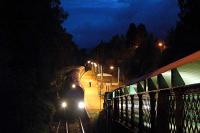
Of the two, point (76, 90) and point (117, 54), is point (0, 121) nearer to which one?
point (76, 90)

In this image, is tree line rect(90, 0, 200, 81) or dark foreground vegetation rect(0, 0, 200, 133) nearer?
dark foreground vegetation rect(0, 0, 200, 133)

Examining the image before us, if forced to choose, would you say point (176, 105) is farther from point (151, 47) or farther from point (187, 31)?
point (151, 47)

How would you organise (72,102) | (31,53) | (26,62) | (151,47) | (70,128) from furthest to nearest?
1. (151,47)
2. (72,102)
3. (70,128)
4. (31,53)
5. (26,62)

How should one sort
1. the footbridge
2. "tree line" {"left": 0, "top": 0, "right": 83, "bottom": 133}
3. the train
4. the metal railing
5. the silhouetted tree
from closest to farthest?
the metal railing → the footbridge → "tree line" {"left": 0, "top": 0, "right": 83, "bottom": 133} → the silhouetted tree → the train

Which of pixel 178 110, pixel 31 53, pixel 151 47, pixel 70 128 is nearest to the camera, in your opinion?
pixel 178 110

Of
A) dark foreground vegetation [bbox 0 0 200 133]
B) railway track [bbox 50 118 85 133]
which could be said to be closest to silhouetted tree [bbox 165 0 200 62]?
dark foreground vegetation [bbox 0 0 200 133]

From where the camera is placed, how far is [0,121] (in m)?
24.6

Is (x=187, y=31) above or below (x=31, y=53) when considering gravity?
above

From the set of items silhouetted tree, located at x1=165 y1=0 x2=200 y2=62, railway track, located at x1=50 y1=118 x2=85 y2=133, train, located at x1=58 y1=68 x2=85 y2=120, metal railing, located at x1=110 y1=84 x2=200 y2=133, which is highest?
silhouetted tree, located at x1=165 y1=0 x2=200 y2=62

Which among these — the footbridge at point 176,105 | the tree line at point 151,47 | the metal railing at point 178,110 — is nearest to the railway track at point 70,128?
the tree line at point 151,47

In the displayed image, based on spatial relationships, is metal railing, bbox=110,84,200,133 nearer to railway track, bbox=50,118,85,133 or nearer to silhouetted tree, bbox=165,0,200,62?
railway track, bbox=50,118,85,133

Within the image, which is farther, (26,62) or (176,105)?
(26,62)

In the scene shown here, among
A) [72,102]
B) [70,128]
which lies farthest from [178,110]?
[72,102]

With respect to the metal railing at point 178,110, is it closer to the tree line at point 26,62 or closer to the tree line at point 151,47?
the tree line at point 26,62
